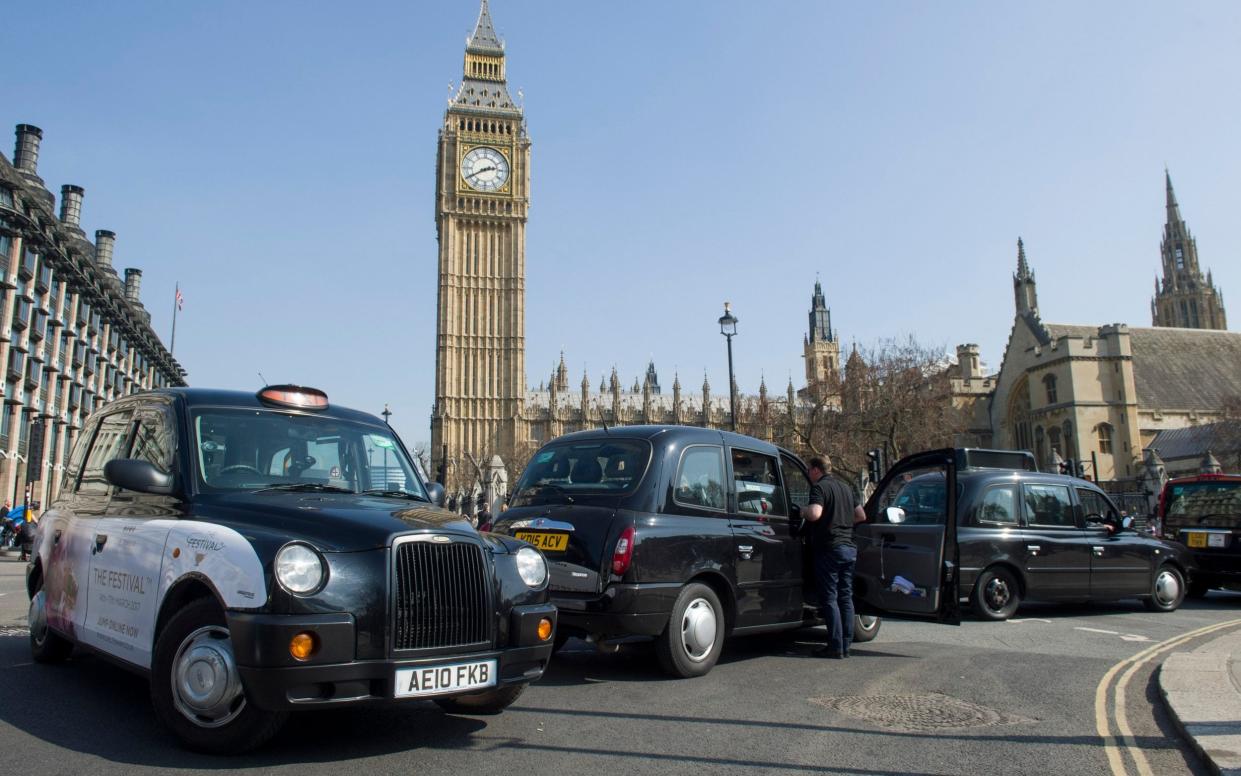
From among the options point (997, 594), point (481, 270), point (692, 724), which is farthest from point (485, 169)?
point (692, 724)

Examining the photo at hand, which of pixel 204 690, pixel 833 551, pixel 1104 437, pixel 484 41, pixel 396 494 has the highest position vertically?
pixel 484 41

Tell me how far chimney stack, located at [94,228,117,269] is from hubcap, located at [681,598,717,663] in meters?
70.6

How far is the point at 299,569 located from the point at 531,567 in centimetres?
139

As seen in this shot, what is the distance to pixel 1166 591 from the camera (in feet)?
38.4

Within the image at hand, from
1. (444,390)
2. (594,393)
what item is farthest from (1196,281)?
(444,390)

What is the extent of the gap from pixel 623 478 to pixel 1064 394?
50.0 meters

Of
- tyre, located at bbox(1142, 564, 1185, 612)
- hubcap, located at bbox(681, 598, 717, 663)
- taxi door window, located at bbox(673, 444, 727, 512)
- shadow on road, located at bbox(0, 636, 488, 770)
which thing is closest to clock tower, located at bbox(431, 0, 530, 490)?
tyre, located at bbox(1142, 564, 1185, 612)

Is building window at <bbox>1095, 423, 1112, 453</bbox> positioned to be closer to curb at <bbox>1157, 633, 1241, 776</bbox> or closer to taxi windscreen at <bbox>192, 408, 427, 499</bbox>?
curb at <bbox>1157, 633, 1241, 776</bbox>

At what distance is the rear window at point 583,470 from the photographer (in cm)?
670

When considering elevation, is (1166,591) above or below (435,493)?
below

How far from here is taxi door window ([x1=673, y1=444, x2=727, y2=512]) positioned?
22.4 feet

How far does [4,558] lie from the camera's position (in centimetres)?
2506

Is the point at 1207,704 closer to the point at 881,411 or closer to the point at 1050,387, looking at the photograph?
the point at 881,411

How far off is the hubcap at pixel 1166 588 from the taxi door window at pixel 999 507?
301cm
